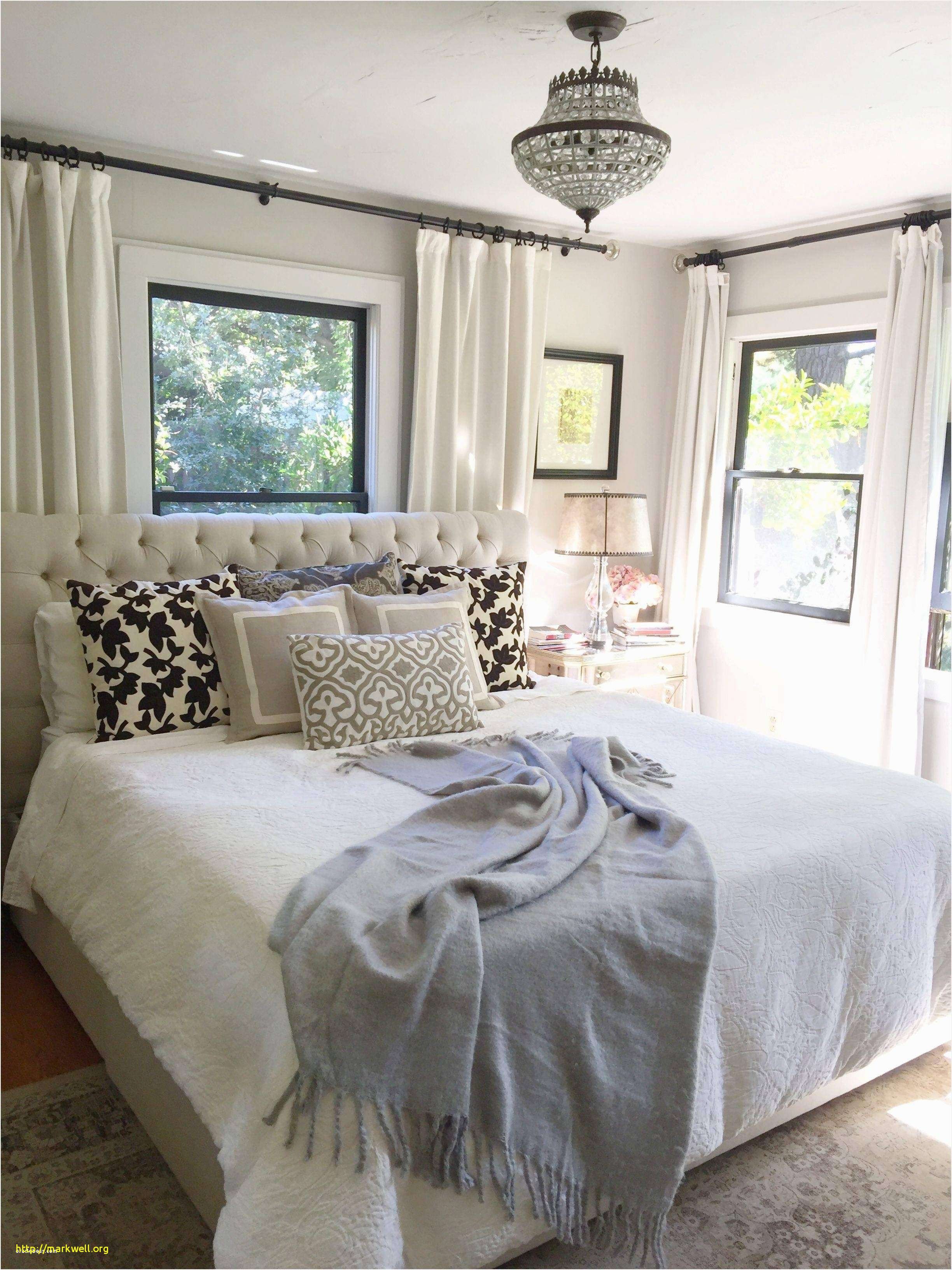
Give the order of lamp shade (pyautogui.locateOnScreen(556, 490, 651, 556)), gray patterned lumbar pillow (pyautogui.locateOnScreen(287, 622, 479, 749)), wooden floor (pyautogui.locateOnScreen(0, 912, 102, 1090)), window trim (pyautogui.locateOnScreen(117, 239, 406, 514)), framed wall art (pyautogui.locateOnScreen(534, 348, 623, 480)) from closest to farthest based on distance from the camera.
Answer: wooden floor (pyautogui.locateOnScreen(0, 912, 102, 1090)) < gray patterned lumbar pillow (pyautogui.locateOnScreen(287, 622, 479, 749)) < window trim (pyautogui.locateOnScreen(117, 239, 406, 514)) < lamp shade (pyautogui.locateOnScreen(556, 490, 651, 556)) < framed wall art (pyautogui.locateOnScreen(534, 348, 623, 480))

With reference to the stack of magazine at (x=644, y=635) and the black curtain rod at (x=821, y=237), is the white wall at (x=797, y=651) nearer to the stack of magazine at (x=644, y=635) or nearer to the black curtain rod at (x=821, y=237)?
the black curtain rod at (x=821, y=237)

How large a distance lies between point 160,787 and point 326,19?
1.89 metres

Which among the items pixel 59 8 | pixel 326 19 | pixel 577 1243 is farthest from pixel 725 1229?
pixel 59 8

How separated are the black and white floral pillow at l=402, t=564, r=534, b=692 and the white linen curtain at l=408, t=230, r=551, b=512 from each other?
0.63m

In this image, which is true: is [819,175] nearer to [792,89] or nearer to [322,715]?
[792,89]

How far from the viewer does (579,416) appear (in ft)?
15.6

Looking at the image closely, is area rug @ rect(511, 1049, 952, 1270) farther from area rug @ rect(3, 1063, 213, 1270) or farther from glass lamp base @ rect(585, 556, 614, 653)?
glass lamp base @ rect(585, 556, 614, 653)

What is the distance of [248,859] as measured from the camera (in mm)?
2059

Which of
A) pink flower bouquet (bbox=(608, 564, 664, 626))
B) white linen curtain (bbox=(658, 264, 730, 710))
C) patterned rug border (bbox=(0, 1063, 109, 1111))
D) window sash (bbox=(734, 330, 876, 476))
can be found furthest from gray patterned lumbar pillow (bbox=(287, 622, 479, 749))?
window sash (bbox=(734, 330, 876, 476))

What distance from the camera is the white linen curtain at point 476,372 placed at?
13.5ft

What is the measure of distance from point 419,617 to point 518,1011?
177 centimetres

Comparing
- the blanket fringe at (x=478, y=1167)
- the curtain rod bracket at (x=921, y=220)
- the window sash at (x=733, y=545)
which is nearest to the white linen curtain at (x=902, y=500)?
the curtain rod bracket at (x=921, y=220)

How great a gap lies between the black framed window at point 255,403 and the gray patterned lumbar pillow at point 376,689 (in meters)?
1.15

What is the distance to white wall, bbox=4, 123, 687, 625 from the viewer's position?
11.8 feet
